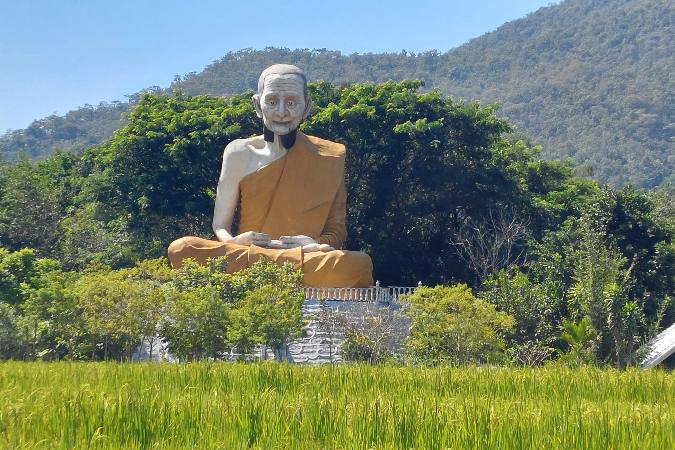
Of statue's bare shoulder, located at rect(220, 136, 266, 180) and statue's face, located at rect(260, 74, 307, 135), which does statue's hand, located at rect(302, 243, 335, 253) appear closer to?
statue's bare shoulder, located at rect(220, 136, 266, 180)

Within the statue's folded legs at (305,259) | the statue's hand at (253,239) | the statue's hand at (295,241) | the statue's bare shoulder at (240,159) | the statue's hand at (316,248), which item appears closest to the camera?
the statue's folded legs at (305,259)

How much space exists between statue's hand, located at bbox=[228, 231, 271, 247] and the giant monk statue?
11 cm

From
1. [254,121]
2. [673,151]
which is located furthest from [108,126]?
[254,121]

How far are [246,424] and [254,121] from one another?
1827cm

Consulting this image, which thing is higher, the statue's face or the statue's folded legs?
the statue's face

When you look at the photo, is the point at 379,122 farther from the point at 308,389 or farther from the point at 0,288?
the point at 308,389

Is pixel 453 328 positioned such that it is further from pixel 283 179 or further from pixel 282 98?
pixel 282 98

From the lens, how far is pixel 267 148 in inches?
747

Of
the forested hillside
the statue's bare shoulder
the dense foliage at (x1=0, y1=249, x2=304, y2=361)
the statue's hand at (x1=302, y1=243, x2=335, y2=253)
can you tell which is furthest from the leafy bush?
the forested hillside

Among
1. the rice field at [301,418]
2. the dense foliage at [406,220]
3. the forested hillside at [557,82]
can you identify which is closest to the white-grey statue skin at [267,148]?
the dense foliage at [406,220]

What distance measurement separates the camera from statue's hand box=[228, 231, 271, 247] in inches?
698

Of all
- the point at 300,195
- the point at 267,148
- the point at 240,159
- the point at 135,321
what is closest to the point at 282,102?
the point at 267,148

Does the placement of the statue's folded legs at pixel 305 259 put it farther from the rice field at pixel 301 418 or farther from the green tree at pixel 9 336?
the rice field at pixel 301 418

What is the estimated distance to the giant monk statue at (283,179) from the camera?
60.2 ft
